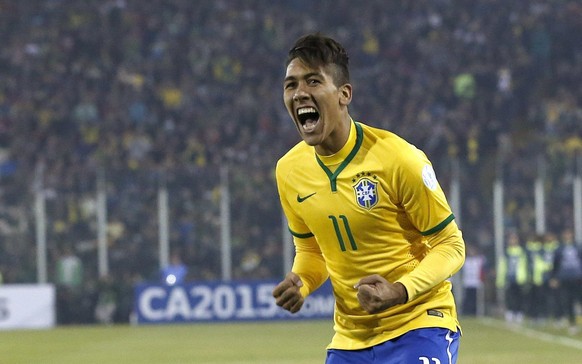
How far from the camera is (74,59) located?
33750 millimetres

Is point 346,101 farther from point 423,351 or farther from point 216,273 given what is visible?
point 216,273

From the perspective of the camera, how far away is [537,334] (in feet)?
69.8

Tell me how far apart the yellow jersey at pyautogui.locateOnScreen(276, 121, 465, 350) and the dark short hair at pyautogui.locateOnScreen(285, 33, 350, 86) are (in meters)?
0.39

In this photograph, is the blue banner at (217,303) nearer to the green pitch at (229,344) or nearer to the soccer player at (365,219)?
the green pitch at (229,344)

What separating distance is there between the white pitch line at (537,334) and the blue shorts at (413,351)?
1295cm

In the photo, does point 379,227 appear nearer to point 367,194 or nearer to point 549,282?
point 367,194

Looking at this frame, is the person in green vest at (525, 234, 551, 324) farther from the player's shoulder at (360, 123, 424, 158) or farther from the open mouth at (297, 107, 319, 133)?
the open mouth at (297, 107, 319, 133)

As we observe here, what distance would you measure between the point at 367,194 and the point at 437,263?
0.40 metres

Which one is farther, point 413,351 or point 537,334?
point 537,334

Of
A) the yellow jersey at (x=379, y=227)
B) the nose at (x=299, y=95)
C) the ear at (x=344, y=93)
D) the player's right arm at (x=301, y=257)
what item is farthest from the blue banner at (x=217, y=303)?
the nose at (x=299, y=95)

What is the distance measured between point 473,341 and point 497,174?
575 centimetres

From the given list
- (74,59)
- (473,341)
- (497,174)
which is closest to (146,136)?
(74,59)

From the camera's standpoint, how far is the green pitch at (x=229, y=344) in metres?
16.7

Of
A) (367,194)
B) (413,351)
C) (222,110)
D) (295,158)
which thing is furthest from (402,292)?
(222,110)
